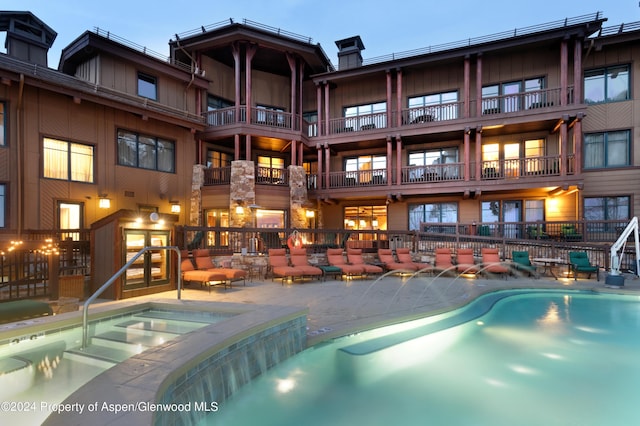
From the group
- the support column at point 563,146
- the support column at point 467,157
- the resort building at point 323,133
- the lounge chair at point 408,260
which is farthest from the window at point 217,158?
the support column at point 563,146

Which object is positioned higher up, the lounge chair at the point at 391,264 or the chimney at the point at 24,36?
the chimney at the point at 24,36

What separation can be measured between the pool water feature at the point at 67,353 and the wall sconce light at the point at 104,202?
28.7 feet

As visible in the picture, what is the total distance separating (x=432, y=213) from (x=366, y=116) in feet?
19.6

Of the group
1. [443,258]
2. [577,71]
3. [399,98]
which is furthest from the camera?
[399,98]

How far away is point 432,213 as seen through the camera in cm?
1692

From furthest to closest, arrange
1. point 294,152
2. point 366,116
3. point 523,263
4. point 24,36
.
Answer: point 366,116 < point 294,152 < point 24,36 < point 523,263

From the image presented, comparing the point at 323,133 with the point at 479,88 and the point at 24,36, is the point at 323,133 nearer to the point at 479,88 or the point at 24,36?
the point at 479,88

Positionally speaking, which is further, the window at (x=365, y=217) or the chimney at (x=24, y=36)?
the window at (x=365, y=217)

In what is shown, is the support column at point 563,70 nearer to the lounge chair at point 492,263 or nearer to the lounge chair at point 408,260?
the lounge chair at point 492,263

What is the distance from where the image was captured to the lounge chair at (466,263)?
39.1ft

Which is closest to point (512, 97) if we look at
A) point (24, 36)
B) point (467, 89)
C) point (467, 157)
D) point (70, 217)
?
point (467, 89)

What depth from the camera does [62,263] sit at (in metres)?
8.52

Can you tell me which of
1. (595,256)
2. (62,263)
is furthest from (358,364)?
(595,256)

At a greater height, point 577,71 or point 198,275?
point 577,71
